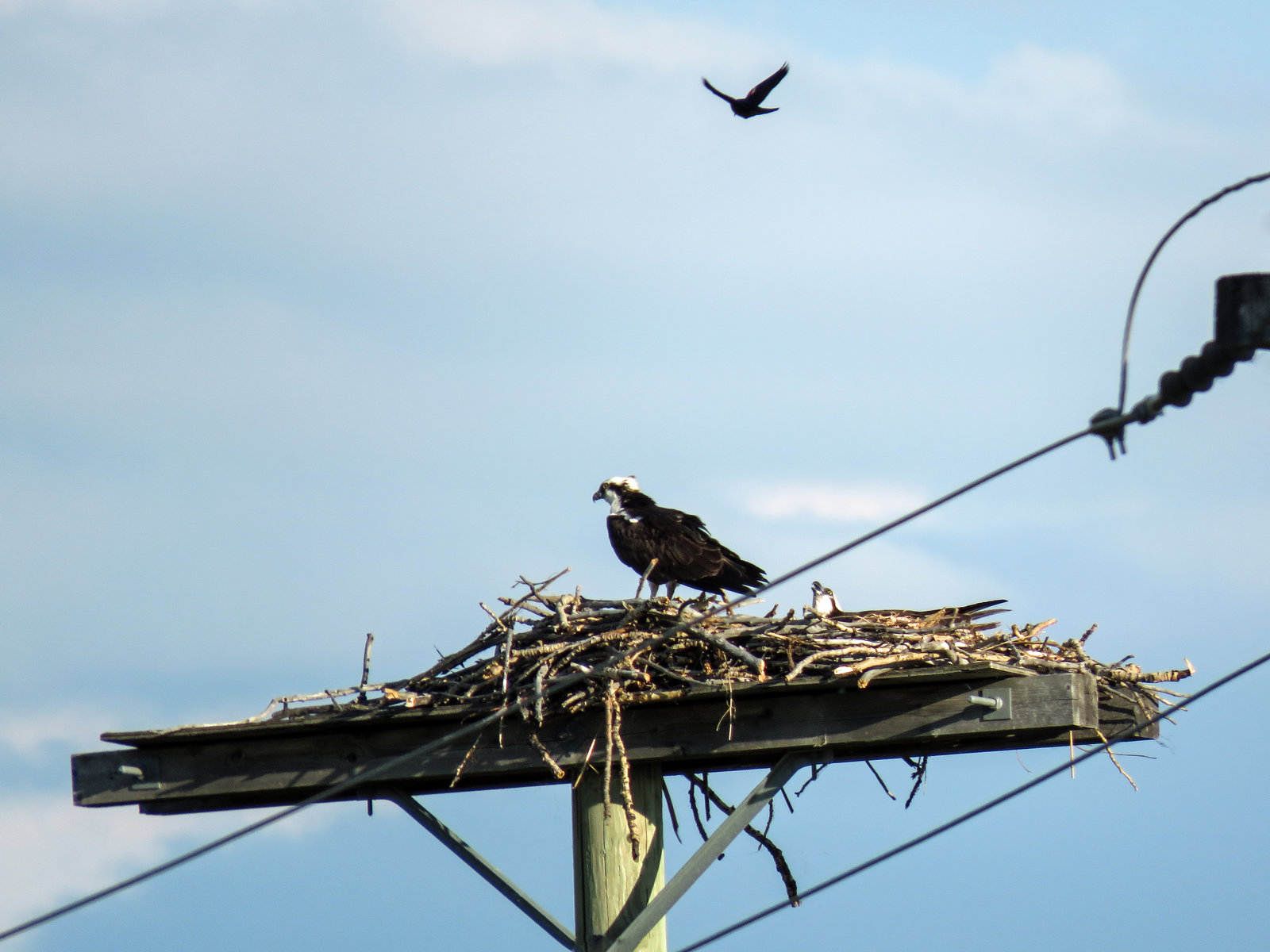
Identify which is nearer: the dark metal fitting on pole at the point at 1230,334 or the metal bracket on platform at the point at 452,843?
the dark metal fitting on pole at the point at 1230,334

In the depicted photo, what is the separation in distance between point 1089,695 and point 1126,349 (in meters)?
2.10

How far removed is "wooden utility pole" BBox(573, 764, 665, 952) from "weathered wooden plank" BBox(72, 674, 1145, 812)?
0.53ft

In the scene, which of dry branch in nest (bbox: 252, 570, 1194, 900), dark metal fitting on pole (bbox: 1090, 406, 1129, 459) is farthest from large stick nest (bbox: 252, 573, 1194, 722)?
dark metal fitting on pole (bbox: 1090, 406, 1129, 459)

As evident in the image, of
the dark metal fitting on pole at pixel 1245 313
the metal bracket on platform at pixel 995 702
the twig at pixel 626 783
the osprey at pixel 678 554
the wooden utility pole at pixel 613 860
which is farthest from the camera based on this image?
the osprey at pixel 678 554

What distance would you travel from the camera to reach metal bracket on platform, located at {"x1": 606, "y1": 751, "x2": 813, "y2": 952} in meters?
6.61

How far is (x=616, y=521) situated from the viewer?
10492 mm

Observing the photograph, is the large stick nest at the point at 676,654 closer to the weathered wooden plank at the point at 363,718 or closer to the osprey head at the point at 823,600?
the weathered wooden plank at the point at 363,718

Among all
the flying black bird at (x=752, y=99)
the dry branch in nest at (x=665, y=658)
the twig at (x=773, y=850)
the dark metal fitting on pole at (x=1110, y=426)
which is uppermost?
the flying black bird at (x=752, y=99)

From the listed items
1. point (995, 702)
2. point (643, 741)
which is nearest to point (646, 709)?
Answer: point (643, 741)

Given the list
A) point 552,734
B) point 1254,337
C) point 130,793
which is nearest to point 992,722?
point 552,734

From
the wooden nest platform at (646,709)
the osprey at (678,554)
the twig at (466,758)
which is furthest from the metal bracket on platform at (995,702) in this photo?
the osprey at (678,554)

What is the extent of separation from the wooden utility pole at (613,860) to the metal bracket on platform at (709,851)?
75 mm

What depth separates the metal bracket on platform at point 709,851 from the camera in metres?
6.61

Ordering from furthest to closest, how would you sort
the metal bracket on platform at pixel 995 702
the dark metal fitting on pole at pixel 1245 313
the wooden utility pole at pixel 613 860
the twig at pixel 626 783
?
the wooden utility pole at pixel 613 860
the twig at pixel 626 783
the metal bracket on platform at pixel 995 702
the dark metal fitting on pole at pixel 1245 313
